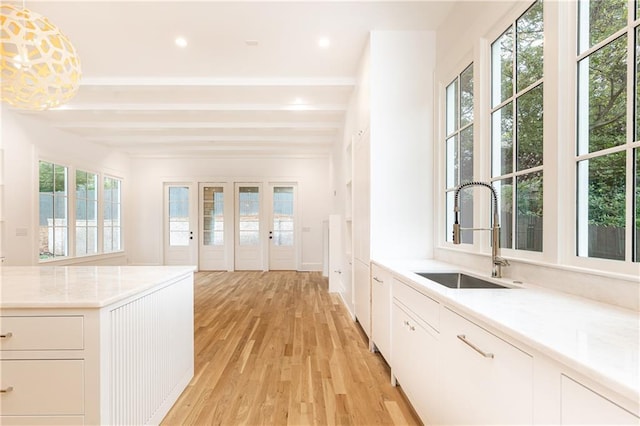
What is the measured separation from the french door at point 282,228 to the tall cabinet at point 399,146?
5288 millimetres

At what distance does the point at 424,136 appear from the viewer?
10.7ft

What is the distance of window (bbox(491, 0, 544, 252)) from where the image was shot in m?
1.91

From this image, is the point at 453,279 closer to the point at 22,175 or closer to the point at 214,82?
the point at 214,82

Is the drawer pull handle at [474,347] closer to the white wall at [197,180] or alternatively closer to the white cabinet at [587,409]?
the white cabinet at [587,409]

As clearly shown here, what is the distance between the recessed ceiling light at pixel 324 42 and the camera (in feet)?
11.2

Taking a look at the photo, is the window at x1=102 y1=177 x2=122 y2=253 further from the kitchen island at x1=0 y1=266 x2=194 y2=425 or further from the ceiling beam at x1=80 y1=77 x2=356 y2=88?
the kitchen island at x1=0 y1=266 x2=194 y2=425

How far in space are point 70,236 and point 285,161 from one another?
4708 millimetres

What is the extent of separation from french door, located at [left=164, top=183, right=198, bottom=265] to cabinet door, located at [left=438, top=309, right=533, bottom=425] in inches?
306

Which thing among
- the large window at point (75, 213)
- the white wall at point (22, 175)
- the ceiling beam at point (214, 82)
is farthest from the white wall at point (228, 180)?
the ceiling beam at point (214, 82)

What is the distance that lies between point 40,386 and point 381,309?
6.94 ft

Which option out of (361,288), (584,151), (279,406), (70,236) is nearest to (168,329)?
(279,406)

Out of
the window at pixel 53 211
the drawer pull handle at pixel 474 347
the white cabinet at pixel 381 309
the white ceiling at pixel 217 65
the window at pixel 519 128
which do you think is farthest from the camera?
the window at pixel 53 211

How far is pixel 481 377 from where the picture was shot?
Result: 123 centimetres

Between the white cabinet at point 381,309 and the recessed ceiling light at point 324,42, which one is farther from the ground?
the recessed ceiling light at point 324,42
